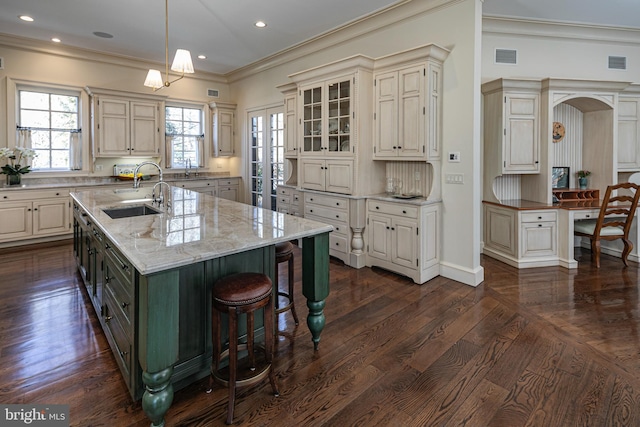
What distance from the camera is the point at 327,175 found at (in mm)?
4660

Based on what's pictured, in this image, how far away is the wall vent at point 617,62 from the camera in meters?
5.12

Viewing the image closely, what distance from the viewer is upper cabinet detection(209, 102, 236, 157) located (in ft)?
24.3

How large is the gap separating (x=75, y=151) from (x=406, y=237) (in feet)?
19.1

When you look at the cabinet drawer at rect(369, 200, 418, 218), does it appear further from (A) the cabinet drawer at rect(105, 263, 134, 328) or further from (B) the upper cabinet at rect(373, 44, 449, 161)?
(A) the cabinet drawer at rect(105, 263, 134, 328)

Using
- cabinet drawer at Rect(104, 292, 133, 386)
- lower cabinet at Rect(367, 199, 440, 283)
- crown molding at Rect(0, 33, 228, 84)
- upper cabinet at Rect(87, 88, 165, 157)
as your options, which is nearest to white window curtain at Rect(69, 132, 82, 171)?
upper cabinet at Rect(87, 88, 165, 157)

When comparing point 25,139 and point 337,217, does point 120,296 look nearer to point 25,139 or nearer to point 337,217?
point 337,217

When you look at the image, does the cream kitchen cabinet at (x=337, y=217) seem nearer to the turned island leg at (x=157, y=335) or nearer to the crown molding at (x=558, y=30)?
the turned island leg at (x=157, y=335)

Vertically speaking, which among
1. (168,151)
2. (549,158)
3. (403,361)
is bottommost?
(403,361)

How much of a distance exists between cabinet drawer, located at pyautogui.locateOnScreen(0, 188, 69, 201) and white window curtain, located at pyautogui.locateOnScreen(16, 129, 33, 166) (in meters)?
0.74

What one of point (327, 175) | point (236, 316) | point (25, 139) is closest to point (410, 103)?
point (327, 175)

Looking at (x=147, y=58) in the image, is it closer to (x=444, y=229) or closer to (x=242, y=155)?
(x=242, y=155)

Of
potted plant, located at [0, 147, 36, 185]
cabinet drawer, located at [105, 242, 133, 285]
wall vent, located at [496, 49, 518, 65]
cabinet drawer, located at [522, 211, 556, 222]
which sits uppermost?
wall vent, located at [496, 49, 518, 65]

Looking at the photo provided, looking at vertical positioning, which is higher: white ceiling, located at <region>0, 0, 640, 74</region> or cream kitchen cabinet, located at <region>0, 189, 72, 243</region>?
white ceiling, located at <region>0, 0, 640, 74</region>

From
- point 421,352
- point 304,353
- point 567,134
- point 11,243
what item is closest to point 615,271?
point 567,134
